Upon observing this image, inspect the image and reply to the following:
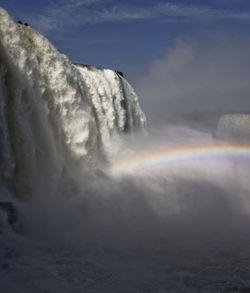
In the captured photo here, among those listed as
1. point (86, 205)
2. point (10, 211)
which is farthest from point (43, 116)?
point (10, 211)

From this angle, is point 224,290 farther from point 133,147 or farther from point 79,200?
point 133,147

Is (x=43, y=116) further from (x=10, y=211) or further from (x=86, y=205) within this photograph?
(x=10, y=211)

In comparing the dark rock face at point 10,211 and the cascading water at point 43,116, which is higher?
the cascading water at point 43,116

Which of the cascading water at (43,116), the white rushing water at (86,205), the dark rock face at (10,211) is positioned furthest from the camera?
the cascading water at (43,116)

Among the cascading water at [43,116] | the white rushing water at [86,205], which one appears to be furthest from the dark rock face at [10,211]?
the cascading water at [43,116]

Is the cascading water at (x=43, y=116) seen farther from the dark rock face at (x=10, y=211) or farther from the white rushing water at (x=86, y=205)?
the dark rock face at (x=10, y=211)

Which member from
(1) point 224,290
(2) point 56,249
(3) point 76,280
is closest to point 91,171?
(2) point 56,249
